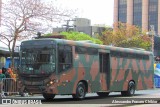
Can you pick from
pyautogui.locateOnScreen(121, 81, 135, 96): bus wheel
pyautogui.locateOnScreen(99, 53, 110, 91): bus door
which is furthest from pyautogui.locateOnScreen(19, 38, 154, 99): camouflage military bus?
pyautogui.locateOnScreen(121, 81, 135, 96): bus wheel

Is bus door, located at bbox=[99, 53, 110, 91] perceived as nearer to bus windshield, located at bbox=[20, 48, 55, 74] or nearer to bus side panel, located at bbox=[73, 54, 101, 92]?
bus side panel, located at bbox=[73, 54, 101, 92]

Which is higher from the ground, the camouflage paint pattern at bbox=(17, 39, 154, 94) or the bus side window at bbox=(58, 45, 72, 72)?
the bus side window at bbox=(58, 45, 72, 72)

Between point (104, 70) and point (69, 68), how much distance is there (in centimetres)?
401

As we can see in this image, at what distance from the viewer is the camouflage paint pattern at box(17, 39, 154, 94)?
21500 mm

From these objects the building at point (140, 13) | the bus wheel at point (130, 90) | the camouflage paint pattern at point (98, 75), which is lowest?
the bus wheel at point (130, 90)

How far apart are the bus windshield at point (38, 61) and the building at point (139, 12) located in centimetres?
10603

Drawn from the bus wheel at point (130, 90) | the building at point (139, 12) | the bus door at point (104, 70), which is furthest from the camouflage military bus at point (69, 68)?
the building at point (139, 12)

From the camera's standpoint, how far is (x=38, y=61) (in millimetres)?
21375

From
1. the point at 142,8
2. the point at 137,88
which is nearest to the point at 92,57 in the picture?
the point at 137,88

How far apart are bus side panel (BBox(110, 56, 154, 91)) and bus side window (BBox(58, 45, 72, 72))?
4601 mm

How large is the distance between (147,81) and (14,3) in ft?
39.3

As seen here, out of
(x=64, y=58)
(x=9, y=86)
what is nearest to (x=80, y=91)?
(x=64, y=58)

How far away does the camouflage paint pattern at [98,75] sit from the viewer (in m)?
21.5

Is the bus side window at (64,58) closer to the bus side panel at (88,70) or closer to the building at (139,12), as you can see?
the bus side panel at (88,70)
